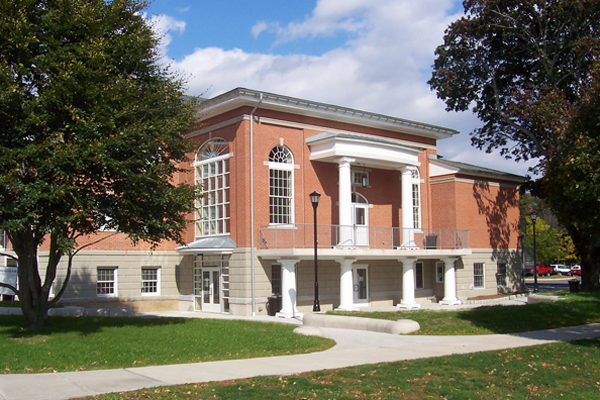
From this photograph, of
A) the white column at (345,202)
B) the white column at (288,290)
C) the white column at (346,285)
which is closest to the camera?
the white column at (288,290)

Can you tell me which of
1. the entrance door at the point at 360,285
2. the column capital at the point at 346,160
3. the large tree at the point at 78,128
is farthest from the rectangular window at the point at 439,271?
the large tree at the point at 78,128

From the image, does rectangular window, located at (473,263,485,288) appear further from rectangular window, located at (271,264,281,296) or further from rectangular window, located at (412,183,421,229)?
rectangular window, located at (271,264,281,296)

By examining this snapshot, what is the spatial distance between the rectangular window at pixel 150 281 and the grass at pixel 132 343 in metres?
9.62

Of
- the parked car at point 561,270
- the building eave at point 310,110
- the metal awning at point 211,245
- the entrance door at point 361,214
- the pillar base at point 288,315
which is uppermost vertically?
the building eave at point 310,110

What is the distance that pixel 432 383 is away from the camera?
9.83 metres

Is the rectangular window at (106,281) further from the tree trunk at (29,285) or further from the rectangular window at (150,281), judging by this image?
the tree trunk at (29,285)

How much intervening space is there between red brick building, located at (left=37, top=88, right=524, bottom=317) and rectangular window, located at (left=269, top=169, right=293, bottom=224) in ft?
0.18

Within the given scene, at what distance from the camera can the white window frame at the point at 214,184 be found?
2689 cm

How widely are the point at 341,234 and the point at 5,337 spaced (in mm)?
14737

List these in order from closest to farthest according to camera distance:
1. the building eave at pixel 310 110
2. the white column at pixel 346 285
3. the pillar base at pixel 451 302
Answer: the building eave at pixel 310 110, the white column at pixel 346 285, the pillar base at pixel 451 302

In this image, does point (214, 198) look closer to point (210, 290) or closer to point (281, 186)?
point (281, 186)

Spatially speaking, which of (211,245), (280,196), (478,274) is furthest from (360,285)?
(478,274)

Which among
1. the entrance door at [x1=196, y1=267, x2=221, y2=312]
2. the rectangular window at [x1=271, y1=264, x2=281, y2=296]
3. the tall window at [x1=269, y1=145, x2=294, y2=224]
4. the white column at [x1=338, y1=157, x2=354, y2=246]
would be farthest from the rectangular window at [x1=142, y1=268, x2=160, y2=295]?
the white column at [x1=338, y1=157, x2=354, y2=246]

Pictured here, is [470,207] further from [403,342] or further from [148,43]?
[148,43]
